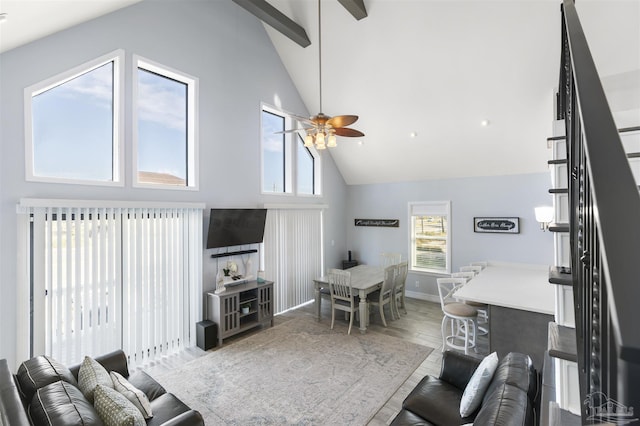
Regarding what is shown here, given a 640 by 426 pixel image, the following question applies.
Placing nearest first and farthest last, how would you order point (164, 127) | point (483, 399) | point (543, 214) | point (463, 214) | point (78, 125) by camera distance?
1. point (483, 399)
2. point (78, 125)
3. point (543, 214)
4. point (164, 127)
5. point (463, 214)

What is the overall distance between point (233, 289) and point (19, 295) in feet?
7.63

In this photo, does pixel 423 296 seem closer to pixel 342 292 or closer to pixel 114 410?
pixel 342 292

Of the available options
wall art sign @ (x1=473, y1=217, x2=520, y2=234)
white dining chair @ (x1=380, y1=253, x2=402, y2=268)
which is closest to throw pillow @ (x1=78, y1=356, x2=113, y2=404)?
white dining chair @ (x1=380, y1=253, x2=402, y2=268)

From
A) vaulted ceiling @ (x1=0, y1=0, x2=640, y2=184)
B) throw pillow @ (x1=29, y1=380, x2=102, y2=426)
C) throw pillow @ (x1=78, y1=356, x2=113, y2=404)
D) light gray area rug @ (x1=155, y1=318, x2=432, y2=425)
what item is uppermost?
vaulted ceiling @ (x1=0, y1=0, x2=640, y2=184)

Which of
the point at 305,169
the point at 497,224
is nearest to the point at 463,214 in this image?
the point at 497,224

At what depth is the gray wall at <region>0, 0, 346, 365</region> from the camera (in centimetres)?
286

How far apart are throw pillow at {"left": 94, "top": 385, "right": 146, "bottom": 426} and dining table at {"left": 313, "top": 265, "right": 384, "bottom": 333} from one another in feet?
10.9

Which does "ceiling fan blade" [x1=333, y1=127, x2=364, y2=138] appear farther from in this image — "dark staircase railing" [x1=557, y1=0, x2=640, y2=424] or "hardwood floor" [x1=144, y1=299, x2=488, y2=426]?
"hardwood floor" [x1=144, y1=299, x2=488, y2=426]

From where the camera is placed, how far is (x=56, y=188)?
10.3 ft

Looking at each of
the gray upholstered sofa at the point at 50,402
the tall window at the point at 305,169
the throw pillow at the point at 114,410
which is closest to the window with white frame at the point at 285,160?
the tall window at the point at 305,169

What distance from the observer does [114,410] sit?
174cm

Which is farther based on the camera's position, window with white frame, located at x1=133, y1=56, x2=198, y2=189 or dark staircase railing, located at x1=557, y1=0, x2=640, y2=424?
window with white frame, located at x1=133, y1=56, x2=198, y2=189

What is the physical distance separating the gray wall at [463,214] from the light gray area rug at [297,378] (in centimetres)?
262

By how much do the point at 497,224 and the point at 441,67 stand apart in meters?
3.07
